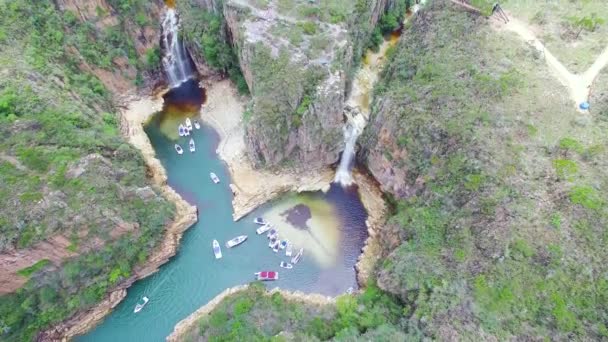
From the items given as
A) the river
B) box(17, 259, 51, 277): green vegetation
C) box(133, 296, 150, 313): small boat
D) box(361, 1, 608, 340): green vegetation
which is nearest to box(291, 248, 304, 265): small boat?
the river

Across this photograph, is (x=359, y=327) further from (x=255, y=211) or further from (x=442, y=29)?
(x=442, y=29)

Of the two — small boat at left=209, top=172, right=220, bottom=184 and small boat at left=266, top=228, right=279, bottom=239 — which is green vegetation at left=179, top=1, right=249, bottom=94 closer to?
small boat at left=209, top=172, right=220, bottom=184

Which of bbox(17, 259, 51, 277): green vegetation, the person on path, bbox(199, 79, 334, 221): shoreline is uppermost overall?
the person on path

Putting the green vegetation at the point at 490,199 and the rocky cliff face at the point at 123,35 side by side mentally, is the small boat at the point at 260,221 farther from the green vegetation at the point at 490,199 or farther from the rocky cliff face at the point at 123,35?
the rocky cliff face at the point at 123,35

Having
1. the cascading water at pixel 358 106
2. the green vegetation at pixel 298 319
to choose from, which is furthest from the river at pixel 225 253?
the green vegetation at pixel 298 319

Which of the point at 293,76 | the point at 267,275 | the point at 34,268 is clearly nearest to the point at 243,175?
the point at 267,275

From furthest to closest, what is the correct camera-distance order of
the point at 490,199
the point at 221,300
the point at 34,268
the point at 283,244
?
the point at 283,244 < the point at 221,300 < the point at 34,268 < the point at 490,199

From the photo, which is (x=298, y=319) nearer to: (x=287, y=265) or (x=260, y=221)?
(x=287, y=265)
